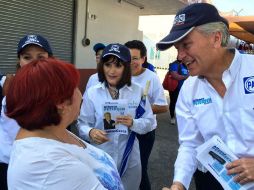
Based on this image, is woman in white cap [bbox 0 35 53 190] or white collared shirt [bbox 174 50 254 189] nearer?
white collared shirt [bbox 174 50 254 189]

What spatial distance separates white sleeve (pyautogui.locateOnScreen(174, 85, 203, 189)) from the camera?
6.99ft

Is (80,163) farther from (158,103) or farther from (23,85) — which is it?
(158,103)

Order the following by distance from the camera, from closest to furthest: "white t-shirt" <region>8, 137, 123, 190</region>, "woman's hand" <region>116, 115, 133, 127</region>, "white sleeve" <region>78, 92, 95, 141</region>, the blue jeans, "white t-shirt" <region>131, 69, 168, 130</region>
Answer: "white t-shirt" <region>8, 137, 123, 190</region> < "woman's hand" <region>116, 115, 133, 127</region> < "white sleeve" <region>78, 92, 95, 141</region> < the blue jeans < "white t-shirt" <region>131, 69, 168, 130</region>

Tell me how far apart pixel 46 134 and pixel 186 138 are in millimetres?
1079

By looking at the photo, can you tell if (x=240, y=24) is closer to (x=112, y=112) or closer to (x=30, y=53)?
(x=112, y=112)

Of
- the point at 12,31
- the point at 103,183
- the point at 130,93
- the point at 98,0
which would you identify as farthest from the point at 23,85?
the point at 98,0

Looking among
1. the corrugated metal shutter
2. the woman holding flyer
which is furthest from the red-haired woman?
the corrugated metal shutter

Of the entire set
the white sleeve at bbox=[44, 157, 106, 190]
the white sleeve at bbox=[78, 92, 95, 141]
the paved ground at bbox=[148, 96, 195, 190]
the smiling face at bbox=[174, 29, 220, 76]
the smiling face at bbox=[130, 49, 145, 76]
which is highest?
the smiling face at bbox=[174, 29, 220, 76]

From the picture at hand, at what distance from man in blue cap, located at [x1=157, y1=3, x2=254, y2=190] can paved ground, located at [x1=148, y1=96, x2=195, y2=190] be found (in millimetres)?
2843

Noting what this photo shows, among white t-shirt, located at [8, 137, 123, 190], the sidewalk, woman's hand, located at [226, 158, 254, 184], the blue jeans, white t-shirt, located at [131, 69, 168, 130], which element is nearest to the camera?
white t-shirt, located at [8, 137, 123, 190]

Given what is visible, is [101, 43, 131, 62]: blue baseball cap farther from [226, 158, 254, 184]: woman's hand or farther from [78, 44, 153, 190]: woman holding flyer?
[226, 158, 254, 184]: woman's hand

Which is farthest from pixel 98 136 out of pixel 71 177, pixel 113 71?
pixel 71 177

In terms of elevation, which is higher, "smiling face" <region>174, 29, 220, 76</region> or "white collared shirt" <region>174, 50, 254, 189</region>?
"smiling face" <region>174, 29, 220, 76</region>

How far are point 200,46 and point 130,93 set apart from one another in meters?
1.18
